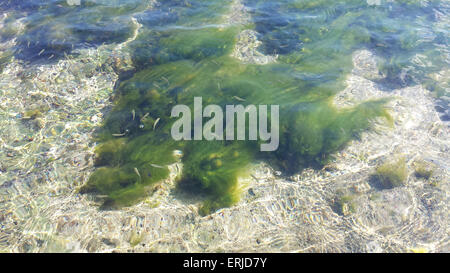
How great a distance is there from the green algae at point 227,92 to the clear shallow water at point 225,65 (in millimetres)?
19

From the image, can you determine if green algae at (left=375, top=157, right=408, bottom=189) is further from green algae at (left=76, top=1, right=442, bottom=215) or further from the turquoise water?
the turquoise water

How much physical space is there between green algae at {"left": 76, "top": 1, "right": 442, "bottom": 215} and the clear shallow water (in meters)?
0.02

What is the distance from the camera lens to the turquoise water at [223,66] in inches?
146

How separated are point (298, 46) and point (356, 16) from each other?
2.31m

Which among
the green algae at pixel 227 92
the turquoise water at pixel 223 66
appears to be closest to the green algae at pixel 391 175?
the green algae at pixel 227 92

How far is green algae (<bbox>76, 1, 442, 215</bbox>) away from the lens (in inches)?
140

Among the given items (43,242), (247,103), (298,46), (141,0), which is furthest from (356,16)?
(43,242)

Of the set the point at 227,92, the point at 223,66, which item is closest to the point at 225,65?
the point at 223,66

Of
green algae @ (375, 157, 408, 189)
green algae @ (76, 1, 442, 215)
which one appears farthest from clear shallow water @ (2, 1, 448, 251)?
green algae @ (375, 157, 408, 189)

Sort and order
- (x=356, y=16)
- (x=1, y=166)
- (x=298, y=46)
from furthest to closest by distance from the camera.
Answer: (x=356, y=16) → (x=298, y=46) → (x=1, y=166)

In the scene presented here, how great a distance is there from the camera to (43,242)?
293 centimetres

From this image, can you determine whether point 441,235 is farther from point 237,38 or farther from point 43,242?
point 237,38

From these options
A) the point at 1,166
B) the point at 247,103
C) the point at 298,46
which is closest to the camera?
the point at 1,166

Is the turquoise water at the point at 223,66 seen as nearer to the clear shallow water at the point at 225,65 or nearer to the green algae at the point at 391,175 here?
the clear shallow water at the point at 225,65
